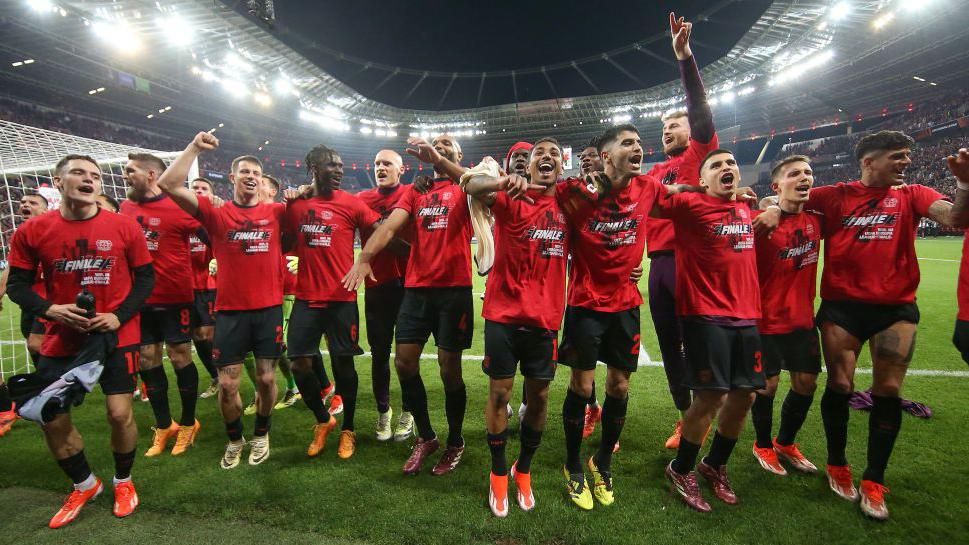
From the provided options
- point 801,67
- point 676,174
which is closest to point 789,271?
point 676,174

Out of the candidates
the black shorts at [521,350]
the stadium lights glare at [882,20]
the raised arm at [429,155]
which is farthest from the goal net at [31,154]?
the stadium lights glare at [882,20]

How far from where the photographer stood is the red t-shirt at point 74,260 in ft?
9.77

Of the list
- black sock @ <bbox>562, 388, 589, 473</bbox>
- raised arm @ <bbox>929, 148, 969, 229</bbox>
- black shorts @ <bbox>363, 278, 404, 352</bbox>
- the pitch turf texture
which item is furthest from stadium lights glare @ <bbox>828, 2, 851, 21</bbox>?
black sock @ <bbox>562, 388, 589, 473</bbox>

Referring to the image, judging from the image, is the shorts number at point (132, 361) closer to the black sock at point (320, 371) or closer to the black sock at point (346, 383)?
the black sock at point (346, 383)

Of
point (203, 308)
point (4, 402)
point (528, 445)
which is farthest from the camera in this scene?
point (203, 308)

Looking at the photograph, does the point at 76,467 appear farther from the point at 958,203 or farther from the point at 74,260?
the point at 958,203

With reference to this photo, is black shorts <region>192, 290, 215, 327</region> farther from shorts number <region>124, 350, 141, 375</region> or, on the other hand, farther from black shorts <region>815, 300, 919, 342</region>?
black shorts <region>815, 300, 919, 342</region>

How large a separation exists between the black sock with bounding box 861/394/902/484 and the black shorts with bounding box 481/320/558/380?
7.06 ft

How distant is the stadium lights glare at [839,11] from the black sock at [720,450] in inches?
1201

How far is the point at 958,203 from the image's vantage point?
2.66 meters

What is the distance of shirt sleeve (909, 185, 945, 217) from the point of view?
115 inches

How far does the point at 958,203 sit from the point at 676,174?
65.9 inches

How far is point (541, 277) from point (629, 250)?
624 mm

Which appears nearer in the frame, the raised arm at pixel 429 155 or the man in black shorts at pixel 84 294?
the raised arm at pixel 429 155
